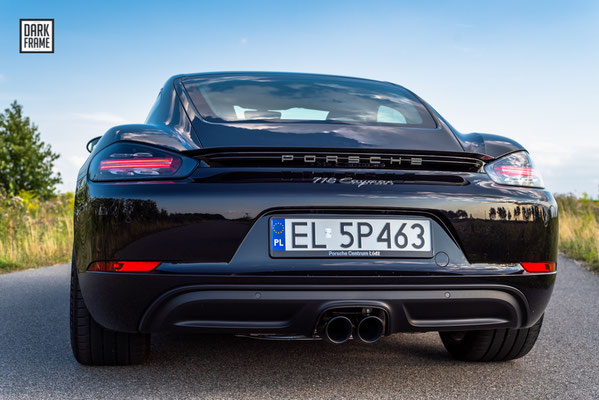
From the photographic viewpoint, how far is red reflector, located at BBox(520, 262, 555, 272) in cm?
259

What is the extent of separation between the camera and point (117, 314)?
2469 mm

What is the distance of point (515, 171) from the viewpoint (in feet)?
8.92

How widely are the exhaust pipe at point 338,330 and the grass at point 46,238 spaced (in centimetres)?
643

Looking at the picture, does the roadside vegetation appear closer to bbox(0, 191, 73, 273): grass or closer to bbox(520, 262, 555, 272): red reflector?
bbox(0, 191, 73, 273): grass

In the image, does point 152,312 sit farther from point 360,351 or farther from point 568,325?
point 568,325

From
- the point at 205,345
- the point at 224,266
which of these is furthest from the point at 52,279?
the point at 224,266

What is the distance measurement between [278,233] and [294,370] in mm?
953

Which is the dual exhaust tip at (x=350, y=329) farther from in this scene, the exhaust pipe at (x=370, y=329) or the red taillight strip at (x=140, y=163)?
the red taillight strip at (x=140, y=163)

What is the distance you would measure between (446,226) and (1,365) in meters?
2.26

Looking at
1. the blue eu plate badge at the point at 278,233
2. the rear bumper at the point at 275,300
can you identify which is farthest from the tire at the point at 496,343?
the blue eu plate badge at the point at 278,233

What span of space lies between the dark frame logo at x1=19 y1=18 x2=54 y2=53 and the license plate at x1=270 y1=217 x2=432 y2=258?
10396 millimetres

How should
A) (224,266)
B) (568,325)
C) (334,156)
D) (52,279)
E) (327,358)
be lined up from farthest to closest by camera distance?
(52,279), (568,325), (327,358), (334,156), (224,266)

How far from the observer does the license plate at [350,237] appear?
7.71ft

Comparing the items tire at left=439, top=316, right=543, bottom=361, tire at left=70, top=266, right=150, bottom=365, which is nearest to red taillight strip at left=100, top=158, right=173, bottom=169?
tire at left=70, top=266, right=150, bottom=365
